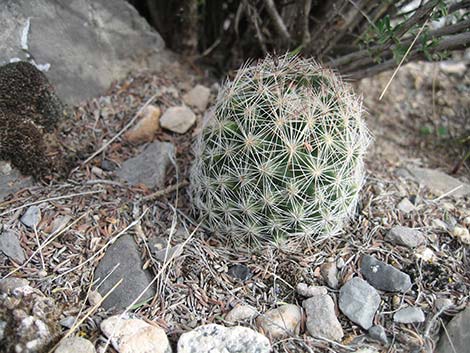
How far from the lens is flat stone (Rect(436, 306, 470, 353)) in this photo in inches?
81.9

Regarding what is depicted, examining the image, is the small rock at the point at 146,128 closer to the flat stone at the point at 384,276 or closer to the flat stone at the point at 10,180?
the flat stone at the point at 10,180

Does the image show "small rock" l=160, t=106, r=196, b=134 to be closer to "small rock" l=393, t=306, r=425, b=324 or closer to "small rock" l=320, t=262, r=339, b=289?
"small rock" l=320, t=262, r=339, b=289

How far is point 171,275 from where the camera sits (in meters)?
2.32

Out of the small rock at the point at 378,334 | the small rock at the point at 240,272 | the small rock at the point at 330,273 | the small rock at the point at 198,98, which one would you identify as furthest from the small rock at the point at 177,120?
the small rock at the point at 378,334

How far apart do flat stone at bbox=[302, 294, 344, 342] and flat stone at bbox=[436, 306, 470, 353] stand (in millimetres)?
455

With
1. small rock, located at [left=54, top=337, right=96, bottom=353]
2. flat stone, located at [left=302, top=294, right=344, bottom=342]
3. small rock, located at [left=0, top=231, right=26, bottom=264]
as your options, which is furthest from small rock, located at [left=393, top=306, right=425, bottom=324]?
small rock, located at [left=0, top=231, right=26, bottom=264]

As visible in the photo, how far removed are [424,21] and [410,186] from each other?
948 mm

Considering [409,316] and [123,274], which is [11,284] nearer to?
[123,274]

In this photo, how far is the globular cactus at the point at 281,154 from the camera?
2166mm

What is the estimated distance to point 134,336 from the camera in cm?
200

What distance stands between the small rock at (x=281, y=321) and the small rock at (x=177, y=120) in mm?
1317

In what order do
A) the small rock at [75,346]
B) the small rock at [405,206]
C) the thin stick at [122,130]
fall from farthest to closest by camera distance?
the thin stick at [122,130] < the small rock at [405,206] < the small rock at [75,346]

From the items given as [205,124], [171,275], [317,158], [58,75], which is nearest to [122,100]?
[58,75]

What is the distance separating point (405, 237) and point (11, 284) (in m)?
1.88
